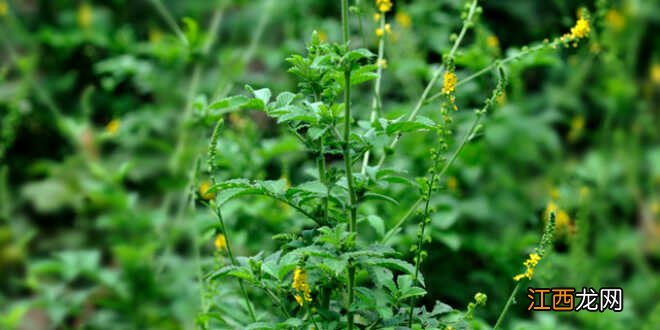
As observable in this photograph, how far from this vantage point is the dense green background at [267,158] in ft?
8.66

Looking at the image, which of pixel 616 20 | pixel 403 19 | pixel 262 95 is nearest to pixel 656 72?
pixel 616 20

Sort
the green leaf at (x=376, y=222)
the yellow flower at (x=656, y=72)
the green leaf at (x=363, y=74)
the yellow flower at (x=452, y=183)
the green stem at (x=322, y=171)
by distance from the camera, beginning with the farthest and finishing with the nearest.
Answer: the yellow flower at (x=656, y=72) → the yellow flower at (x=452, y=183) → the green leaf at (x=376, y=222) → the green stem at (x=322, y=171) → the green leaf at (x=363, y=74)

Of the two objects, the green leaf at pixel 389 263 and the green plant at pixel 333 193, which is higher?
the green plant at pixel 333 193

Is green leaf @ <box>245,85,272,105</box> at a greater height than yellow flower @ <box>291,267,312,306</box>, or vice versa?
green leaf @ <box>245,85,272,105</box>

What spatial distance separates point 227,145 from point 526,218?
142cm

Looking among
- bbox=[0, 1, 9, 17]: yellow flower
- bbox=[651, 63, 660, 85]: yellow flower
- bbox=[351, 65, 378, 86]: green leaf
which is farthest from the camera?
bbox=[651, 63, 660, 85]: yellow flower

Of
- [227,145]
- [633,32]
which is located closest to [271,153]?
[227,145]

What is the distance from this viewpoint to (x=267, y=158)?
2.47 metres

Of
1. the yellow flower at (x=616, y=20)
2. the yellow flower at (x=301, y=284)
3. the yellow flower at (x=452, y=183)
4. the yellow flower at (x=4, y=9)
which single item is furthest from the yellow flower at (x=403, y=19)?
the yellow flower at (x=4, y=9)

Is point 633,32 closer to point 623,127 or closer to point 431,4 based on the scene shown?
point 623,127

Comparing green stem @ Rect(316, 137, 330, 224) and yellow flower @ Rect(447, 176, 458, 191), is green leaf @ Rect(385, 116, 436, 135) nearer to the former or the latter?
green stem @ Rect(316, 137, 330, 224)

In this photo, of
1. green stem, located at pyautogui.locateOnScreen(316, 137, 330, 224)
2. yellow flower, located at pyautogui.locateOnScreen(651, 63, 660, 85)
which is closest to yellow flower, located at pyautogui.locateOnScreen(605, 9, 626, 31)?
yellow flower, located at pyautogui.locateOnScreen(651, 63, 660, 85)

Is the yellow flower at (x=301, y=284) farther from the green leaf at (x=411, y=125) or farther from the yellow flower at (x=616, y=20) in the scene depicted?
the yellow flower at (x=616, y=20)

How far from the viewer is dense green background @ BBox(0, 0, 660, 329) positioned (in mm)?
2639
